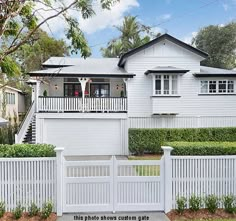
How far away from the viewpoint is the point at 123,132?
19.0 meters

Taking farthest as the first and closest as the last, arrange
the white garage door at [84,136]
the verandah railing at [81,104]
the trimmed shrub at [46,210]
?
the white garage door at [84,136] < the verandah railing at [81,104] < the trimmed shrub at [46,210]

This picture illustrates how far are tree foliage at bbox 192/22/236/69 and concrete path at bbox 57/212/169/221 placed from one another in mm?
38159

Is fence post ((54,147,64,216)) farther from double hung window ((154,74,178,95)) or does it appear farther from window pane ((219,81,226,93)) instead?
window pane ((219,81,226,93))

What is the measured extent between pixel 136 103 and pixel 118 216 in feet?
47.2

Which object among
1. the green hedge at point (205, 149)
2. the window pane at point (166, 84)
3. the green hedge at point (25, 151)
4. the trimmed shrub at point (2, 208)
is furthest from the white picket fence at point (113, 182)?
the window pane at point (166, 84)

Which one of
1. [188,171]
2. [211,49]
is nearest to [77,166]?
[188,171]

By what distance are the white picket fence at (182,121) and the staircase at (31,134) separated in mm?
6664

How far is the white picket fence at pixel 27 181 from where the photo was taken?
6.72 meters

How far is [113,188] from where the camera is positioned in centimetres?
679

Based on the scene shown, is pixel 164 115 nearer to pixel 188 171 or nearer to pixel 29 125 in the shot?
pixel 29 125

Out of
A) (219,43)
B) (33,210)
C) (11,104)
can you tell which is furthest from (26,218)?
(219,43)

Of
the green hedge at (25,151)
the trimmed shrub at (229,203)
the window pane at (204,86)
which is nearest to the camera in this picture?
the trimmed shrub at (229,203)

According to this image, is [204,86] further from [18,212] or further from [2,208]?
[2,208]

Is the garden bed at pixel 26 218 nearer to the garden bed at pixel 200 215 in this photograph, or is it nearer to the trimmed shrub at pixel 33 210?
the trimmed shrub at pixel 33 210
